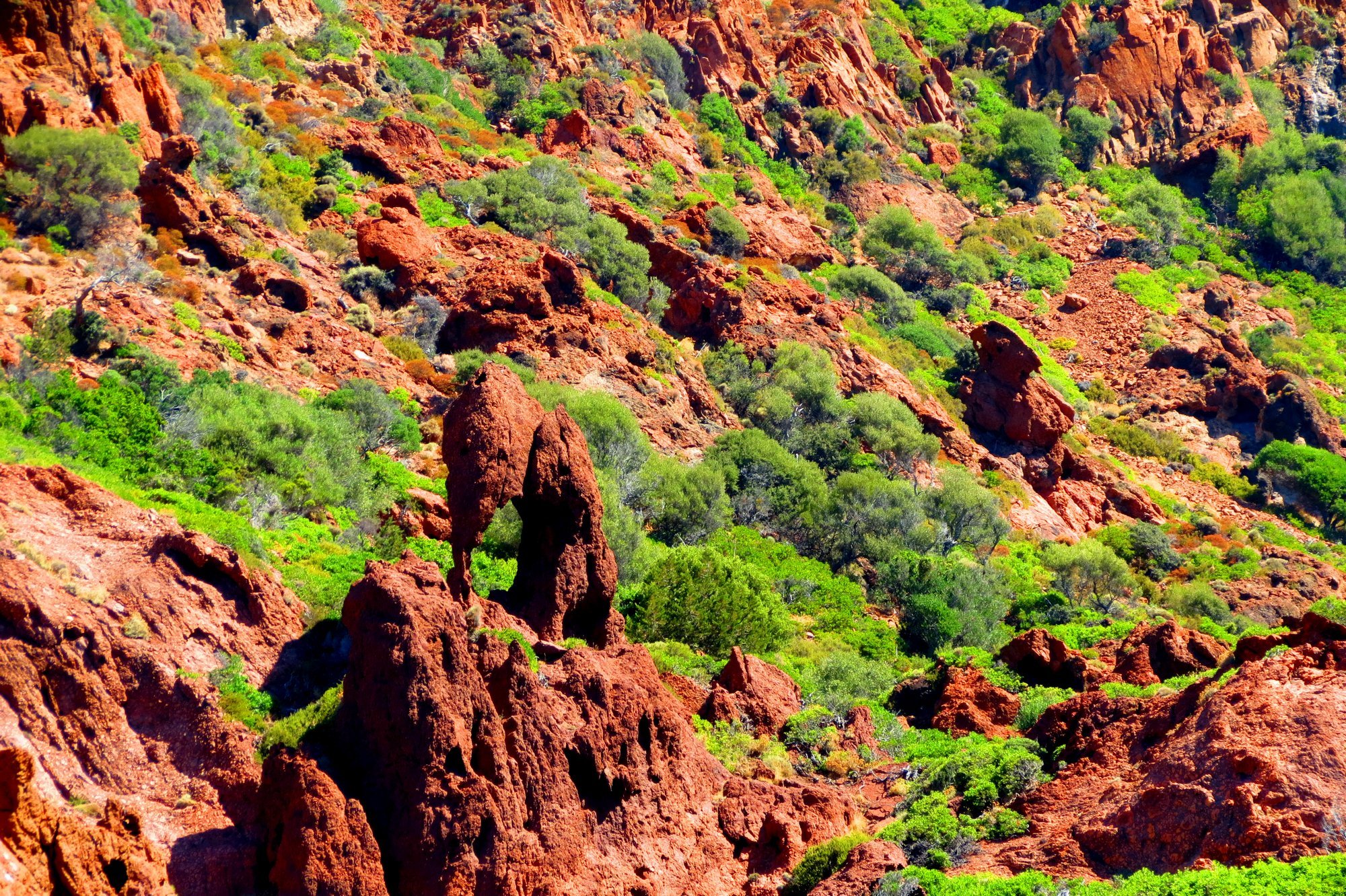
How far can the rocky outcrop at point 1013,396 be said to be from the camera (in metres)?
39.2

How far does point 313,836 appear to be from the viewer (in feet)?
33.0

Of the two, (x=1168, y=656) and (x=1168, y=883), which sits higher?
(x=1168, y=883)

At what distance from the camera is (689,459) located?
102ft

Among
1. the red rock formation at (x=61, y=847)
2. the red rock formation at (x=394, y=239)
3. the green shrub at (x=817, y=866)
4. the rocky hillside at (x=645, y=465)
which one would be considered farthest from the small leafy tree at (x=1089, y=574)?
the red rock formation at (x=61, y=847)

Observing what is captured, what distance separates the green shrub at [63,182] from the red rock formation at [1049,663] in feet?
66.3

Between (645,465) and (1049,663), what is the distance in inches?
435

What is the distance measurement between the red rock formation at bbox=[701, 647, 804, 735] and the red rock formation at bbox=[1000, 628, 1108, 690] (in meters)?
4.49

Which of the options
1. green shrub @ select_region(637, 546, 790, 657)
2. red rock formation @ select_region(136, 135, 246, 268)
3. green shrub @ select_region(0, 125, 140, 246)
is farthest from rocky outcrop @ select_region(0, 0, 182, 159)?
green shrub @ select_region(637, 546, 790, 657)

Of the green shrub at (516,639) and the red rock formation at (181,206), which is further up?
the green shrub at (516,639)

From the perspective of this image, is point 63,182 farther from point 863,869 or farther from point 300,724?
point 863,869

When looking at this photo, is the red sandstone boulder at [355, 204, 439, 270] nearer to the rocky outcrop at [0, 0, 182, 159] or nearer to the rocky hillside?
the rocky hillside

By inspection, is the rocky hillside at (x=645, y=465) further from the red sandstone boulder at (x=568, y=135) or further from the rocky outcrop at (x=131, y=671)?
the red sandstone boulder at (x=568, y=135)

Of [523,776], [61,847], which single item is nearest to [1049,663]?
[523,776]

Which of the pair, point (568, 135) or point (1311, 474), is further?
point (568, 135)
